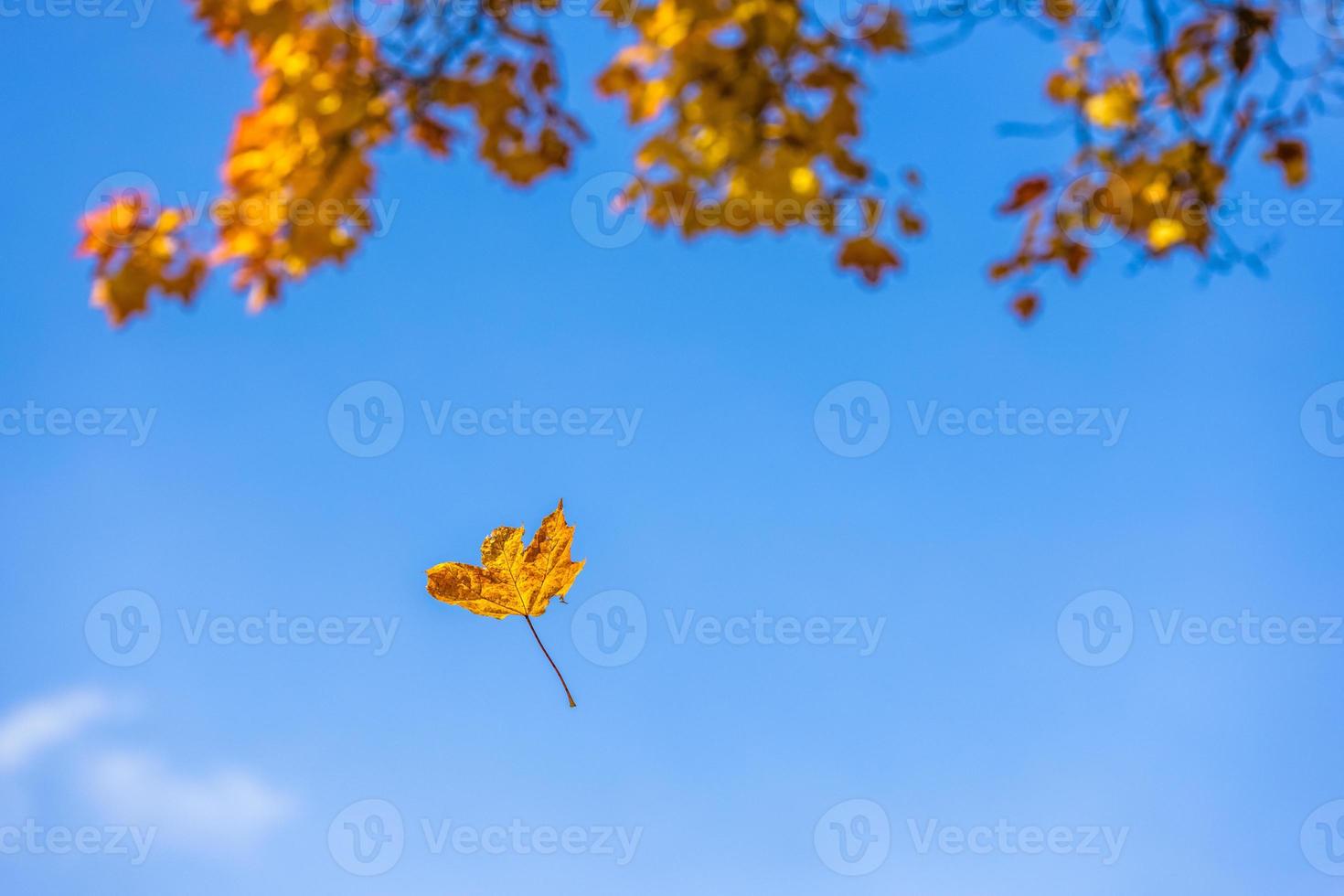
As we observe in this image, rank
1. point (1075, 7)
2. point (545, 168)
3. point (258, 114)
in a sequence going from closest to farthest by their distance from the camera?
point (258, 114) → point (545, 168) → point (1075, 7)

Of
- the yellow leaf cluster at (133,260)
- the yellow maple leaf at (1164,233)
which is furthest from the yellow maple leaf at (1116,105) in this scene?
the yellow leaf cluster at (133,260)

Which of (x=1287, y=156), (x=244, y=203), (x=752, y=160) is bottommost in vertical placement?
(x=244, y=203)

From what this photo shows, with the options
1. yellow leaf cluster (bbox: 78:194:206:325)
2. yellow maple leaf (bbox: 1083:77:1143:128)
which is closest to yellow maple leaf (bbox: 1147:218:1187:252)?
yellow maple leaf (bbox: 1083:77:1143:128)

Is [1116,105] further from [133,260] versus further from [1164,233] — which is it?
[133,260]

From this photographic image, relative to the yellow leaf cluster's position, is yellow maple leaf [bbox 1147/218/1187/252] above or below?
above

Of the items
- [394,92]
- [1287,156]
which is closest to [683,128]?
[394,92]

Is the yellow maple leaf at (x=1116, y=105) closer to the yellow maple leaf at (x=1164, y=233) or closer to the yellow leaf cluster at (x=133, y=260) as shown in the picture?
the yellow maple leaf at (x=1164, y=233)

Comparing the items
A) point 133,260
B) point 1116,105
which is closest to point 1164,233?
point 1116,105

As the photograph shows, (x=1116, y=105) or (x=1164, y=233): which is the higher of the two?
(x=1116, y=105)

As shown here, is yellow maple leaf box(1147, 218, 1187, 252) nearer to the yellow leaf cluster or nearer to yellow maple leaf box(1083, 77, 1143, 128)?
yellow maple leaf box(1083, 77, 1143, 128)

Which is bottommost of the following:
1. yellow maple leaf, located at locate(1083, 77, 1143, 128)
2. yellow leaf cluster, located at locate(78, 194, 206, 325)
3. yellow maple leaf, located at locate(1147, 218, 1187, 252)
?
yellow leaf cluster, located at locate(78, 194, 206, 325)

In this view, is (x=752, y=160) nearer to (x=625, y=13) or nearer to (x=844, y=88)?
(x=844, y=88)
